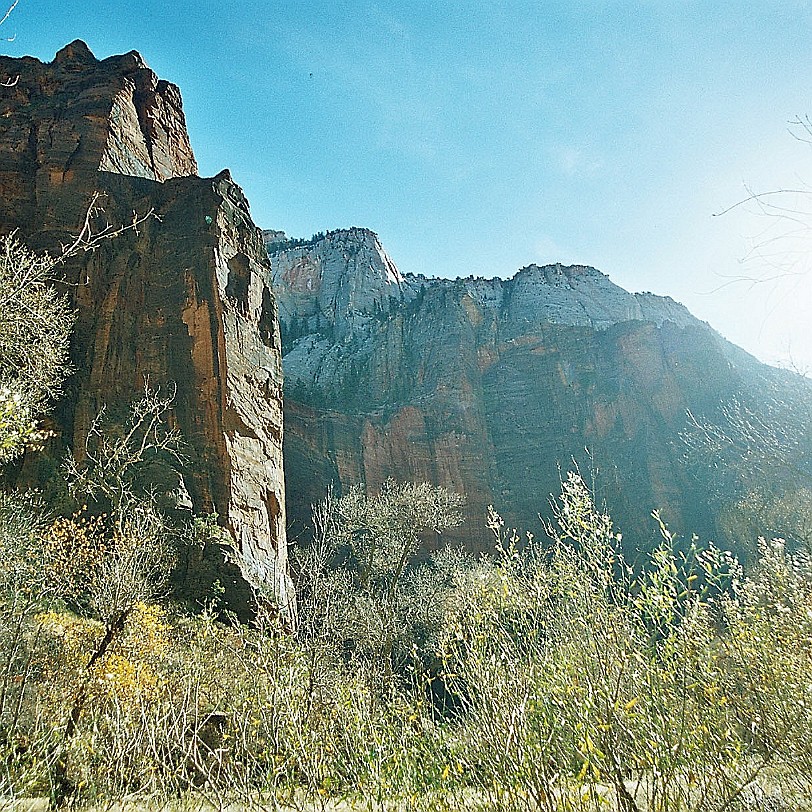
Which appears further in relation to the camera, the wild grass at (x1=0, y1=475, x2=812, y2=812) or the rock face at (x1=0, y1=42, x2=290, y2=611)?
the rock face at (x1=0, y1=42, x2=290, y2=611)

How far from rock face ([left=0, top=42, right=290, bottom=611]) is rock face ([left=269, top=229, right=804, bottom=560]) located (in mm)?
13568

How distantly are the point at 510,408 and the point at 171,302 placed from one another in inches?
1015

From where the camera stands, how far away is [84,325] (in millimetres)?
22344

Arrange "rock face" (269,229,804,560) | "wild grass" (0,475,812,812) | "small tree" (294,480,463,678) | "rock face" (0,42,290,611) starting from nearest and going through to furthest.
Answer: "wild grass" (0,475,812,812)
"small tree" (294,480,463,678)
"rock face" (0,42,290,611)
"rock face" (269,229,804,560)

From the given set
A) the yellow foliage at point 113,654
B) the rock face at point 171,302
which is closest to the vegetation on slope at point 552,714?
the yellow foliage at point 113,654

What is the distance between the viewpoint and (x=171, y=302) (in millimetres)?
22797

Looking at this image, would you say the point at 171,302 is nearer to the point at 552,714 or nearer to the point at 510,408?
the point at 552,714

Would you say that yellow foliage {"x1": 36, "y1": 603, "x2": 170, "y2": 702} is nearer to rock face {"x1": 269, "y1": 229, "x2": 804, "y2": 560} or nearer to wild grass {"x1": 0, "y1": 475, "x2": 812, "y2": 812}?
wild grass {"x1": 0, "y1": 475, "x2": 812, "y2": 812}

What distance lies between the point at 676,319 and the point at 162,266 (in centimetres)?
5748

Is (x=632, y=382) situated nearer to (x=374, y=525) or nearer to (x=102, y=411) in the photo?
(x=374, y=525)

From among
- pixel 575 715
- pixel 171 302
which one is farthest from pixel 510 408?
pixel 575 715

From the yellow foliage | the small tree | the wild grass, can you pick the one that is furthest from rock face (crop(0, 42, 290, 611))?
the wild grass

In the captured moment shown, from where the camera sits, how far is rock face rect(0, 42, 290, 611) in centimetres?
2095

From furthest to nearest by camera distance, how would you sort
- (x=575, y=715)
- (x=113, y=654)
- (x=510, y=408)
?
(x=510, y=408)
(x=113, y=654)
(x=575, y=715)
